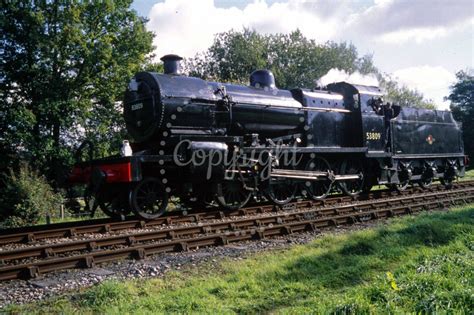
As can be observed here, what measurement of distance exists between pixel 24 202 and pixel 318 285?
1184cm

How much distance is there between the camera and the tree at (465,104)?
40278 millimetres

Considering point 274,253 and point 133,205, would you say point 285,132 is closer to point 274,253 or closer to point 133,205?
point 133,205

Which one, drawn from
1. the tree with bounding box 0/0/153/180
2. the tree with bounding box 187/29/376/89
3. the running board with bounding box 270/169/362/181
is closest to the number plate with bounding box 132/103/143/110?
the running board with bounding box 270/169/362/181

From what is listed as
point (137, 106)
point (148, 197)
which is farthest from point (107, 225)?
point (137, 106)

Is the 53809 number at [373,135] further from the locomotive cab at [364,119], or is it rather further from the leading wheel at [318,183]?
the leading wheel at [318,183]

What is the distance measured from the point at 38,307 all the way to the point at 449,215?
886 centimetres

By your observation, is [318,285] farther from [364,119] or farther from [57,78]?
[57,78]

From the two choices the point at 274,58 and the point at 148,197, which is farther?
the point at 274,58

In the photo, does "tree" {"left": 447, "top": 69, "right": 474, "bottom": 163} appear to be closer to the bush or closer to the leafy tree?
the leafy tree

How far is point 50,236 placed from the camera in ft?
28.0

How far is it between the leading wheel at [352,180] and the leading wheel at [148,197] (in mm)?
6272

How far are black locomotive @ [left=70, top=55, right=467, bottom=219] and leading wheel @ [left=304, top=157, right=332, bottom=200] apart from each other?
0.11ft

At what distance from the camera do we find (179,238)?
8.33m

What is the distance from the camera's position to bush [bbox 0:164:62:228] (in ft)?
47.1
